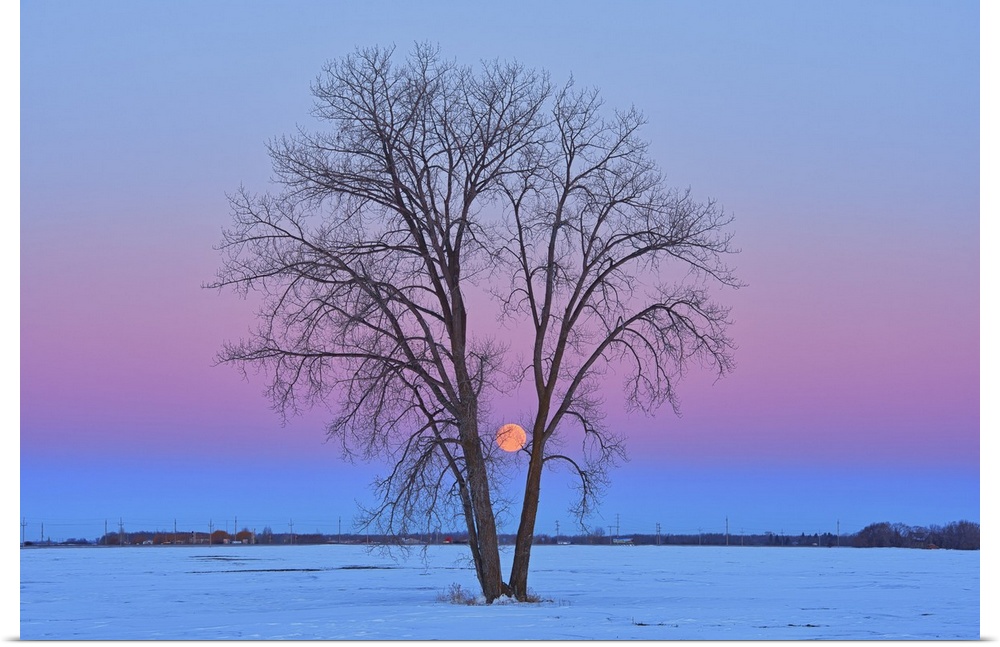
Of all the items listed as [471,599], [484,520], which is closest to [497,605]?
[471,599]

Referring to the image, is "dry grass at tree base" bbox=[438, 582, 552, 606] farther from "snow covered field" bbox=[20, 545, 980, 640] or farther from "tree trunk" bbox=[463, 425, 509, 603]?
"snow covered field" bbox=[20, 545, 980, 640]

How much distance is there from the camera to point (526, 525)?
27.6 m

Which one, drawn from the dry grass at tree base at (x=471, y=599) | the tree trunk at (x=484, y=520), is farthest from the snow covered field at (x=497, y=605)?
the tree trunk at (x=484, y=520)

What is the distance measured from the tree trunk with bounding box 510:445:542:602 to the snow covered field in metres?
0.87

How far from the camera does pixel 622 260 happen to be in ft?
93.7

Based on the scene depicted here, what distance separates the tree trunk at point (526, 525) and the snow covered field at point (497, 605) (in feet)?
2.84

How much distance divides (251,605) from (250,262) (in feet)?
29.1

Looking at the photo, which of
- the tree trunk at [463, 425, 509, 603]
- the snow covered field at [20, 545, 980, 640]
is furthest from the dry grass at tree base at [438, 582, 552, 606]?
the snow covered field at [20, 545, 980, 640]

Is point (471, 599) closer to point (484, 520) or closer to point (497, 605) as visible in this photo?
point (497, 605)

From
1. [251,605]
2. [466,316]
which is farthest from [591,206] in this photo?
[251,605]

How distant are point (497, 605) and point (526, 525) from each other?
2217 millimetres

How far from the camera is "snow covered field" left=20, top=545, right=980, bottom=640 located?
68.8 feet

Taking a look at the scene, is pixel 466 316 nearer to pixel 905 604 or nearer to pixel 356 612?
pixel 356 612

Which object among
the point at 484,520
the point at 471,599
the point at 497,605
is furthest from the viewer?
the point at 471,599
